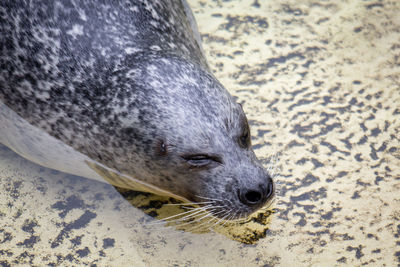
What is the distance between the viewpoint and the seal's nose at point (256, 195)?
2781mm

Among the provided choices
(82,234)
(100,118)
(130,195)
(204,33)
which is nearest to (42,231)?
(82,234)

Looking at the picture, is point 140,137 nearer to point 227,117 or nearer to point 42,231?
point 227,117

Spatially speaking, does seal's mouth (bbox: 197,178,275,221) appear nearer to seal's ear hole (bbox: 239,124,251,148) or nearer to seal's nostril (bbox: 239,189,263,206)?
seal's nostril (bbox: 239,189,263,206)

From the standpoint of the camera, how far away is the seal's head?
9.04ft

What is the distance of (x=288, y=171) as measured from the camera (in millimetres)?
3277

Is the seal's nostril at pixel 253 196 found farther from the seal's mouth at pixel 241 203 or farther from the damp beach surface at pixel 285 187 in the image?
the damp beach surface at pixel 285 187

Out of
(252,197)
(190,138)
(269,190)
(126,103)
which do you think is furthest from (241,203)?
(126,103)

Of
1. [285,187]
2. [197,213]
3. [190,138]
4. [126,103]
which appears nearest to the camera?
[190,138]

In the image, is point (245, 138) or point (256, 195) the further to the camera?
point (245, 138)

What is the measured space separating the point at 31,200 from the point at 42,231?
268 mm

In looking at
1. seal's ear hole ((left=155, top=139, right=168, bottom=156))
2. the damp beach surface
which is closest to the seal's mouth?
the damp beach surface

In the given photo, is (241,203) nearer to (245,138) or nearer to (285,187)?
(245,138)

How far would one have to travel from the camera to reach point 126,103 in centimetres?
288

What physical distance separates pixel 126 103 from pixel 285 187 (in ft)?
3.96
